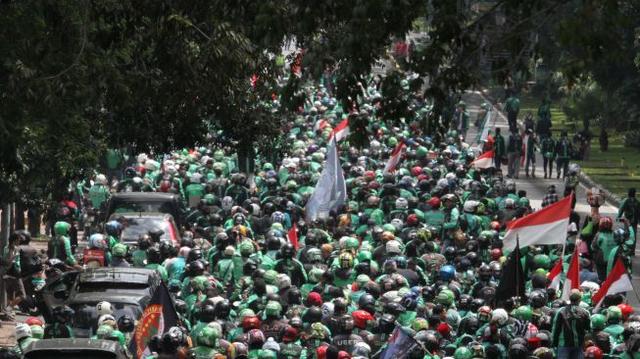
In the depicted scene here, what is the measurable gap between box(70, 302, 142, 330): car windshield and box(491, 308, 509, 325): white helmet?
384 centimetres

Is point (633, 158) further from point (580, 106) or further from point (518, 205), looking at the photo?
point (518, 205)

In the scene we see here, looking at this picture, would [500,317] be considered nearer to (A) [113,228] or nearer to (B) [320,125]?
(A) [113,228]

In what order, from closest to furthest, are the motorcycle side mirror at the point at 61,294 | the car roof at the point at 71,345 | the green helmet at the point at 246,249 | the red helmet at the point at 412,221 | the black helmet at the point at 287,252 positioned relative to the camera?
the car roof at the point at 71,345 < the motorcycle side mirror at the point at 61,294 < the black helmet at the point at 287,252 < the green helmet at the point at 246,249 < the red helmet at the point at 412,221

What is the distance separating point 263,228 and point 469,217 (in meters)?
3.39

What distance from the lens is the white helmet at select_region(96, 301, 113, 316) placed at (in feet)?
65.8

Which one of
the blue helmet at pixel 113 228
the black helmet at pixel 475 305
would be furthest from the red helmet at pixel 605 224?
the blue helmet at pixel 113 228

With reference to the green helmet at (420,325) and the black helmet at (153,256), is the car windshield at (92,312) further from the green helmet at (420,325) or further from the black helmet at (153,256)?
the black helmet at (153,256)

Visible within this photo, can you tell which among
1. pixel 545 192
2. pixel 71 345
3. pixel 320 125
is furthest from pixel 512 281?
pixel 320 125

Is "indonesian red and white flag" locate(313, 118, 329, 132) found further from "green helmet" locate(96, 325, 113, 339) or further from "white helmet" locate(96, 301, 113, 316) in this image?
"green helmet" locate(96, 325, 113, 339)

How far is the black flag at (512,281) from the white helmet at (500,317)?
63.8 inches

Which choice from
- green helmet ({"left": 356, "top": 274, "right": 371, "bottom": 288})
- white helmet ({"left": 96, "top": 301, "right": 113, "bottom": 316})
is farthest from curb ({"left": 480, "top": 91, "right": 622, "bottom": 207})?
white helmet ({"left": 96, "top": 301, "right": 113, "bottom": 316})

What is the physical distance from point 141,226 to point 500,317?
29.9ft

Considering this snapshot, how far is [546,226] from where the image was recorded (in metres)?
23.1

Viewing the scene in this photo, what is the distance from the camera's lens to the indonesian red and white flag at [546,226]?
22953mm
